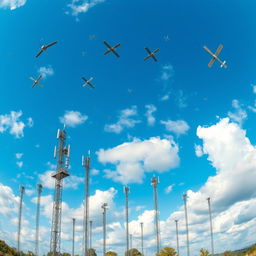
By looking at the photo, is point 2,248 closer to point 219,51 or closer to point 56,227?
point 56,227

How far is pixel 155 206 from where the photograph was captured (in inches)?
3327

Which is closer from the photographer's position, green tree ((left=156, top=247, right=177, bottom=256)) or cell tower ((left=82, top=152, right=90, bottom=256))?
cell tower ((left=82, top=152, right=90, bottom=256))

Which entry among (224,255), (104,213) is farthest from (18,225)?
(224,255)

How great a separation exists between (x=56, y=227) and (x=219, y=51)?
47431mm

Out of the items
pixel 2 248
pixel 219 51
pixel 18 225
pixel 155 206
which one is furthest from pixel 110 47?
pixel 2 248

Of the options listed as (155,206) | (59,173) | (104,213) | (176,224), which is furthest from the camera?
(176,224)

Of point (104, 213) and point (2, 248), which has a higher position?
point (104, 213)

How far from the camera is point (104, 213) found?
323ft

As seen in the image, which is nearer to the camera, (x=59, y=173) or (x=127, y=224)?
(x=59, y=173)

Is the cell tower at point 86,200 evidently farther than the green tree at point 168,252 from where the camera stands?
No

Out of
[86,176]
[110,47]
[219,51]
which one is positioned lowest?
[86,176]

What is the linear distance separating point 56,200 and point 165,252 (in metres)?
29.8

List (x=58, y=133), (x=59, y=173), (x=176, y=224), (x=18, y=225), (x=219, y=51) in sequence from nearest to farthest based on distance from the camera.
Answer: (x=219, y=51), (x=59, y=173), (x=58, y=133), (x=18, y=225), (x=176, y=224)

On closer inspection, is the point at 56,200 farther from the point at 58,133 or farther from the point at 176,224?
the point at 176,224
